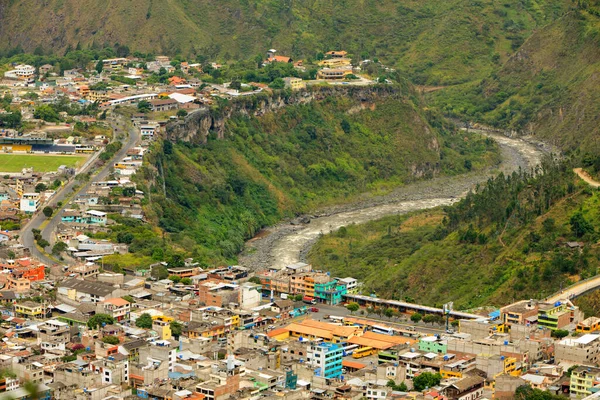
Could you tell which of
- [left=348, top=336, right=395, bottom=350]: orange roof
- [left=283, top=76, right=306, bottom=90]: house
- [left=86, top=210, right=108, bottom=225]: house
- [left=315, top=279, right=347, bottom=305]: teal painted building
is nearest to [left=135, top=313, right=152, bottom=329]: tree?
[left=348, top=336, right=395, bottom=350]: orange roof

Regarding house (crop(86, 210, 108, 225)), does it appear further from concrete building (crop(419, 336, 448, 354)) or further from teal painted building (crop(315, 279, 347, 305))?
concrete building (crop(419, 336, 448, 354))

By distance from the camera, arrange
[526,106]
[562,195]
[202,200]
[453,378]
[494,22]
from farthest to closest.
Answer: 1. [494,22]
2. [526,106]
3. [202,200]
4. [562,195]
5. [453,378]

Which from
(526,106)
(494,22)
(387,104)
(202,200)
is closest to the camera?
(202,200)

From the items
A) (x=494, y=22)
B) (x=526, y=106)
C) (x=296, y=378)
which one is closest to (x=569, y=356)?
(x=296, y=378)

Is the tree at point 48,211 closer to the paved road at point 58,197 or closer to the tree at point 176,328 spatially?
the paved road at point 58,197

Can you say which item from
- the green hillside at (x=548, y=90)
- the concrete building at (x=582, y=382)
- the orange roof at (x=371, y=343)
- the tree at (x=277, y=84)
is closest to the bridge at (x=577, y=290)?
the orange roof at (x=371, y=343)

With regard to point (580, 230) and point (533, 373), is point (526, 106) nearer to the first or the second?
point (580, 230)

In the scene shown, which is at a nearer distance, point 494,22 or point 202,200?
point 202,200
